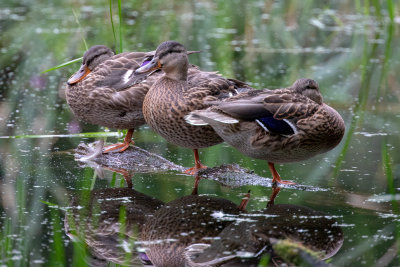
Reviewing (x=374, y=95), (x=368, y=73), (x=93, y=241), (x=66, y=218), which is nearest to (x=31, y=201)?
(x=66, y=218)

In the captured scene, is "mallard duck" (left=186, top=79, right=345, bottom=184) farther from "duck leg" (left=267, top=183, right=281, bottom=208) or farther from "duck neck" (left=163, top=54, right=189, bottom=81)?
"duck neck" (left=163, top=54, right=189, bottom=81)

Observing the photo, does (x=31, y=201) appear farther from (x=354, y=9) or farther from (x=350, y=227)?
(x=354, y=9)

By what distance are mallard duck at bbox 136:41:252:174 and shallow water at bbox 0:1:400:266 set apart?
284 millimetres

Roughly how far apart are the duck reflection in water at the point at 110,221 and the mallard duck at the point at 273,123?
62cm

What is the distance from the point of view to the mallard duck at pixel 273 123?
4.23 meters

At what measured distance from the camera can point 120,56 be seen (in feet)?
17.8

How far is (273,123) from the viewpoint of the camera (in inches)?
167

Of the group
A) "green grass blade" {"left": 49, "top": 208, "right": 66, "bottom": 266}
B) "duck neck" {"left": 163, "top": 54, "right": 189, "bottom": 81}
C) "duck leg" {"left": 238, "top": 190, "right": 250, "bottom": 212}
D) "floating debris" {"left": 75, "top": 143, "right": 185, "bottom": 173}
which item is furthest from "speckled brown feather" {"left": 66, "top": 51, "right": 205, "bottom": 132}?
"green grass blade" {"left": 49, "top": 208, "right": 66, "bottom": 266}

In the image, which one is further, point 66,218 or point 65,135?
point 65,135

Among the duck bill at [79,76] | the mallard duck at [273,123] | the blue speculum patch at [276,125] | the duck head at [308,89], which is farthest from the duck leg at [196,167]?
the duck bill at [79,76]

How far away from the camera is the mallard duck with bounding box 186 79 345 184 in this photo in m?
4.23

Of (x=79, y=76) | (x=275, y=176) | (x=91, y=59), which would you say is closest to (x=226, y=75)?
(x=91, y=59)

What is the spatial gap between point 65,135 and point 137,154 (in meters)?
0.75

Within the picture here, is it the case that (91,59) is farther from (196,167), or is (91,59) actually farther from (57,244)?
(57,244)
